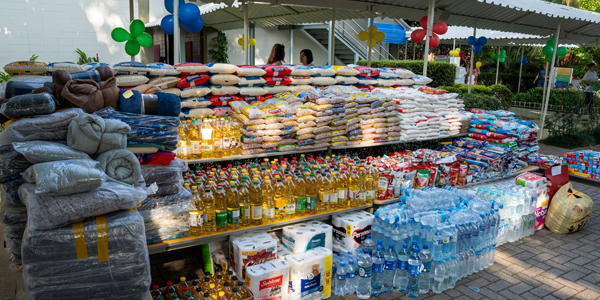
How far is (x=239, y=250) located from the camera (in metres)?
3.43

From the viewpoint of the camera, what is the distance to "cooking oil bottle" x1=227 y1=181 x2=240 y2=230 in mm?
3551

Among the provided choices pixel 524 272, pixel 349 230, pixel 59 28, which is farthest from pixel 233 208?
pixel 59 28

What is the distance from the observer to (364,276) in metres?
3.64

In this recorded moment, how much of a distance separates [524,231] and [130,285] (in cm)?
482

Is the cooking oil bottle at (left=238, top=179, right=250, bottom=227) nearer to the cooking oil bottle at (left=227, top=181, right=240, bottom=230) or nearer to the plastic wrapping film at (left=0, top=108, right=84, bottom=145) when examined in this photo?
the cooking oil bottle at (left=227, top=181, right=240, bottom=230)

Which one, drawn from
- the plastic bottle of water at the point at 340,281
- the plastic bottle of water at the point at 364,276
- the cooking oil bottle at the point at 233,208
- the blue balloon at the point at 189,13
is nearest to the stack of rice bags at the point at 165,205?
the cooking oil bottle at the point at 233,208

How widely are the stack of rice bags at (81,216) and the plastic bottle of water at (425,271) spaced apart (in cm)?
247

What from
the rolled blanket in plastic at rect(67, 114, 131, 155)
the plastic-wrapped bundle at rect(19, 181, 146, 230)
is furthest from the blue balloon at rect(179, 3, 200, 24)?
the plastic-wrapped bundle at rect(19, 181, 146, 230)

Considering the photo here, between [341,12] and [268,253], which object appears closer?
[268,253]

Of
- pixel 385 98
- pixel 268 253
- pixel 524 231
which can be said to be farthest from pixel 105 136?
A: pixel 524 231

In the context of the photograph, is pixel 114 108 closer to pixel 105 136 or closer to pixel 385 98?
pixel 105 136

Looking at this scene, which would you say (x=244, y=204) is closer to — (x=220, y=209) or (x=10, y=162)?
(x=220, y=209)

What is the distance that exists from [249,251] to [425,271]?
1.65m

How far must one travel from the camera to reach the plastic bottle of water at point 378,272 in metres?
3.73
